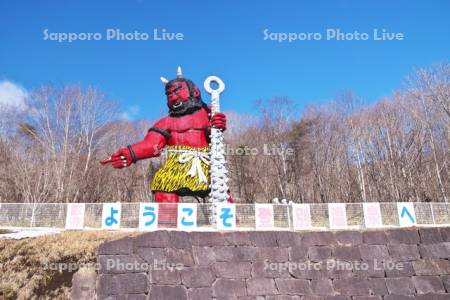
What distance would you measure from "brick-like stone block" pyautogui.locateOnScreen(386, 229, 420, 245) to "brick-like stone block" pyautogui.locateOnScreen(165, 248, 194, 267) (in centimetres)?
642

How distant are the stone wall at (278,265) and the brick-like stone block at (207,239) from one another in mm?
28

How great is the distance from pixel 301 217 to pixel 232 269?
3139 millimetres

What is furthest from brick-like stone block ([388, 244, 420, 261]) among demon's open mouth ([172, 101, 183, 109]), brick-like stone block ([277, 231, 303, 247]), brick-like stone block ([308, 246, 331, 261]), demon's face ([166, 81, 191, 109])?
demon's face ([166, 81, 191, 109])


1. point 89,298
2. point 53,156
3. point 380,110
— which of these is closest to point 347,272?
point 89,298

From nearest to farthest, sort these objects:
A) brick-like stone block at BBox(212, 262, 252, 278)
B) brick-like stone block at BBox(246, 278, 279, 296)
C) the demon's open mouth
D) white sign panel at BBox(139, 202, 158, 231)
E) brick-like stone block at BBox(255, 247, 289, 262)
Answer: brick-like stone block at BBox(246, 278, 279, 296) < brick-like stone block at BBox(212, 262, 252, 278) < brick-like stone block at BBox(255, 247, 289, 262) < white sign panel at BBox(139, 202, 158, 231) < the demon's open mouth

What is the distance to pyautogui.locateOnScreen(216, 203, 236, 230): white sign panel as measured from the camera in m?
10.0

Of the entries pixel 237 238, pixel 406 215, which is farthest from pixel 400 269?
pixel 237 238

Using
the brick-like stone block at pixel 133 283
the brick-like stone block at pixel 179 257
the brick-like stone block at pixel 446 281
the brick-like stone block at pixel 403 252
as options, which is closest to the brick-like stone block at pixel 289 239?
the brick-like stone block at pixel 179 257

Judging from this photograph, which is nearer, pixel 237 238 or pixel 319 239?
pixel 237 238

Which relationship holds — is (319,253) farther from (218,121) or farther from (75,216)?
(75,216)

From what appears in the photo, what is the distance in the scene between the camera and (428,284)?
9.77m

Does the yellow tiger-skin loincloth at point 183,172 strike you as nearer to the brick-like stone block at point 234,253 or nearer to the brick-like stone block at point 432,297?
the brick-like stone block at point 234,253

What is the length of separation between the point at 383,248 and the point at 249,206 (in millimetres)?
4374

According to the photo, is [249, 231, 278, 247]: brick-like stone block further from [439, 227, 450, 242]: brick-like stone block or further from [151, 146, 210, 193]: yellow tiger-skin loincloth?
[439, 227, 450, 242]: brick-like stone block
